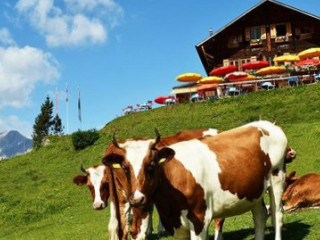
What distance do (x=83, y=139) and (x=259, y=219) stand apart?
30.4 metres

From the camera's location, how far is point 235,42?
5781cm

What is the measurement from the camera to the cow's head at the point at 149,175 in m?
6.74

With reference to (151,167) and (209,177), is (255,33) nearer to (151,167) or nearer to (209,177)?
(209,177)

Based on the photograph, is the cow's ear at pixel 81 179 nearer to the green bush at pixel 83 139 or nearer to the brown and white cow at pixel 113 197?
the brown and white cow at pixel 113 197

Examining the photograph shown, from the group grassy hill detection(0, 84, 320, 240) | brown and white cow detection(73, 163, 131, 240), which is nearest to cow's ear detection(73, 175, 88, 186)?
brown and white cow detection(73, 163, 131, 240)

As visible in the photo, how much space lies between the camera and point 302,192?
1316cm

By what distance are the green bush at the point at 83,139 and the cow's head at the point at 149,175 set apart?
1249 inches

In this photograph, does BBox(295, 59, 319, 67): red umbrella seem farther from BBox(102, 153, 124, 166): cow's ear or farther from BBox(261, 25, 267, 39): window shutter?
BBox(102, 153, 124, 166): cow's ear

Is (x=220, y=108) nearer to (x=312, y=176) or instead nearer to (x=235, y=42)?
(x=235, y=42)

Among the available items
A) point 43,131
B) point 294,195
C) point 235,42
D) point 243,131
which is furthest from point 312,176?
point 43,131

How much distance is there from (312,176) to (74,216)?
38.4ft

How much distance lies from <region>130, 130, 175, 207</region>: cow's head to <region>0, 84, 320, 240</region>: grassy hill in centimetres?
406

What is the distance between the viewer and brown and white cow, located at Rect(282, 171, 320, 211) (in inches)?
515

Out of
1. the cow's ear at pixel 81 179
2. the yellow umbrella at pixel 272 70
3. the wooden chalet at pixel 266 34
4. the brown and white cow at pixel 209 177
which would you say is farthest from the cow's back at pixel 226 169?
the wooden chalet at pixel 266 34
